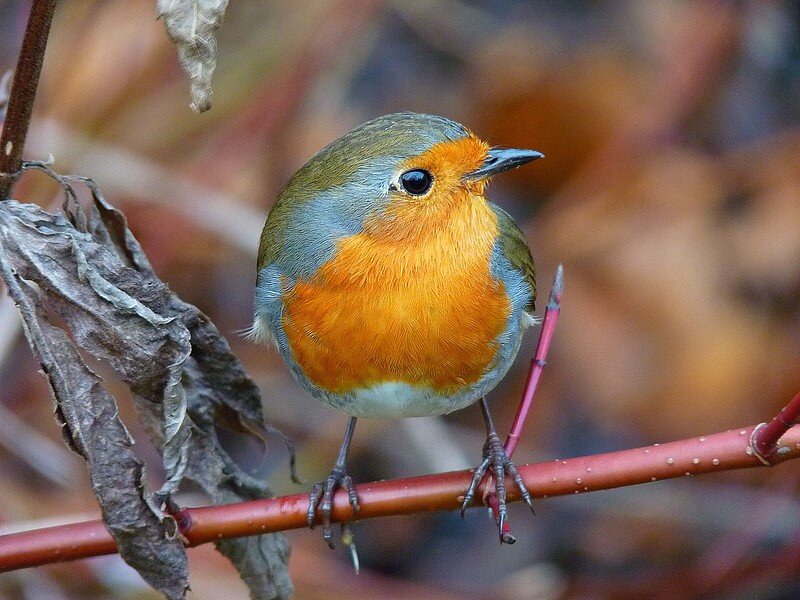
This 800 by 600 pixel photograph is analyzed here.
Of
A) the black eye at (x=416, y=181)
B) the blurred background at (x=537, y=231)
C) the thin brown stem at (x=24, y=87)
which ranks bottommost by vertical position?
the blurred background at (x=537, y=231)

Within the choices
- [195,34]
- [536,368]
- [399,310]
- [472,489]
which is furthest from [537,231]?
[195,34]

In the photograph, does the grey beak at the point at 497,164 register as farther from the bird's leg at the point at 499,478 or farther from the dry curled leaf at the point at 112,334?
the dry curled leaf at the point at 112,334

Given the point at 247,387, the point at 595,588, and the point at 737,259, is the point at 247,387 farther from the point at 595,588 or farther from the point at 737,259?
the point at 737,259

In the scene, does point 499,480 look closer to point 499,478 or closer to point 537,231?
point 499,478

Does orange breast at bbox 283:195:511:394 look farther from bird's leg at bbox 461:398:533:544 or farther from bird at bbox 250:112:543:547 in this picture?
bird's leg at bbox 461:398:533:544

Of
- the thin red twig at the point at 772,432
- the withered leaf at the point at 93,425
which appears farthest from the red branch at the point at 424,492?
the withered leaf at the point at 93,425

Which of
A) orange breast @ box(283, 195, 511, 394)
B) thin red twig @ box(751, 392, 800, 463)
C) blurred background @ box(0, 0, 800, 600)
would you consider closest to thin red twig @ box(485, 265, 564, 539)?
orange breast @ box(283, 195, 511, 394)

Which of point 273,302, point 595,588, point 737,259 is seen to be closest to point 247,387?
point 273,302
